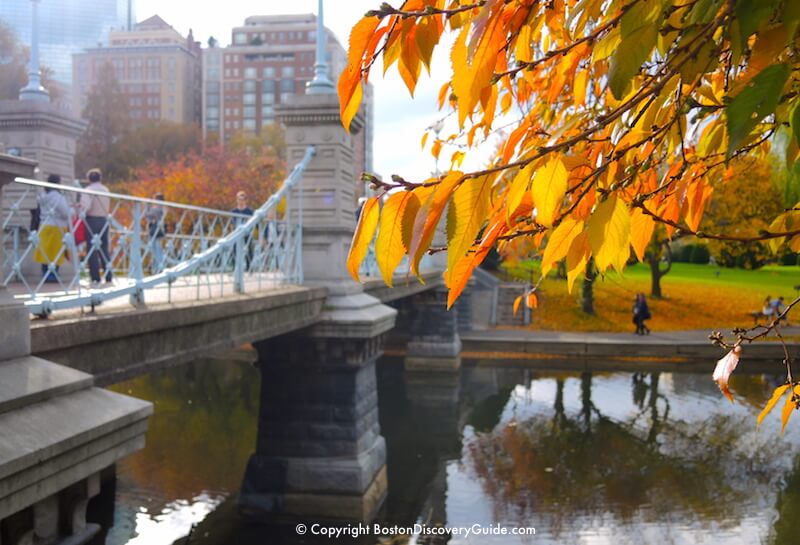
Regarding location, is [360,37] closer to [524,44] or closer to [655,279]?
[524,44]

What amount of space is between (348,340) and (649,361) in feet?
51.2

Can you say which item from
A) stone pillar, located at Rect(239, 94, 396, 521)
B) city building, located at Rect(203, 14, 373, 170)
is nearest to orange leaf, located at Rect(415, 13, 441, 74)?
stone pillar, located at Rect(239, 94, 396, 521)

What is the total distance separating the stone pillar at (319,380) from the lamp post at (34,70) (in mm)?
3207

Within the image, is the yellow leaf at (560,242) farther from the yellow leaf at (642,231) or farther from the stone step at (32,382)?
the stone step at (32,382)

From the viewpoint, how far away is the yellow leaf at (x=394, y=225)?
1496mm

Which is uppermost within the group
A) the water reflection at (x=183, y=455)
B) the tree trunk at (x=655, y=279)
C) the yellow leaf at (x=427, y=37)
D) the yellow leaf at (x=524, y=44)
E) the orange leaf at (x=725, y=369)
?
the yellow leaf at (x=524, y=44)

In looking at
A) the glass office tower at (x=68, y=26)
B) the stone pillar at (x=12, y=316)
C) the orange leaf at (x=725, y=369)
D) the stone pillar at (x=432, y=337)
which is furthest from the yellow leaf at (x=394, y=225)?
the glass office tower at (x=68, y=26)

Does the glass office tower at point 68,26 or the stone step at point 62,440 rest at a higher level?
the glass office tower at point 68,26

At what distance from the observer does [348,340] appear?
34.0 ft

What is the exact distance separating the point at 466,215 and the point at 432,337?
2322 cm

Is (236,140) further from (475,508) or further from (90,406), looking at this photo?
(90,406)

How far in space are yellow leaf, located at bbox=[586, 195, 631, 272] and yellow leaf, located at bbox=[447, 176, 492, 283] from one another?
0.75ft

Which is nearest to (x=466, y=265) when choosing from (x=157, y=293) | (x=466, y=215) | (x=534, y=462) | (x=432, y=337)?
(x=466, y=215)

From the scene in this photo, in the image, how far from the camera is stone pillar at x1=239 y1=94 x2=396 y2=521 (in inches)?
403
